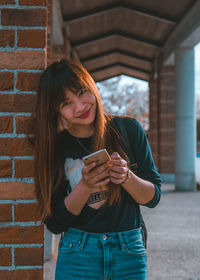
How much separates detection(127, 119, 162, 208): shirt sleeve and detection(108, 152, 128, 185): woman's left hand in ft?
0.66

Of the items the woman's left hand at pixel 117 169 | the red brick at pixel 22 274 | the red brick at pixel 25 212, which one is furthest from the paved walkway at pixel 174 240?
the woman's left hand at pixel 117 169

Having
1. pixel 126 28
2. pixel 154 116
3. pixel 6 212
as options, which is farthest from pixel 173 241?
pixel 154 116

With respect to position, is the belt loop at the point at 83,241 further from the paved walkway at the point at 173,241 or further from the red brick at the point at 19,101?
the paved walkway at the point at 173,241

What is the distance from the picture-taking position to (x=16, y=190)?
1990 mm

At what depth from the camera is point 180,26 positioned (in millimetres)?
10672

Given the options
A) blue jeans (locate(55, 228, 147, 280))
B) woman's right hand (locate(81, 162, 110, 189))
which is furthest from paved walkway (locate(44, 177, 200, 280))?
woman's right hand (locate(81, 162, 110, 189))

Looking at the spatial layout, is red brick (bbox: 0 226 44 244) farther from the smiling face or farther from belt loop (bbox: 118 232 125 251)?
the smiling face

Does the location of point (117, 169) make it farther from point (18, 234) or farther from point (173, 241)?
point (173, 241)

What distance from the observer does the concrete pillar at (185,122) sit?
11.0 metres

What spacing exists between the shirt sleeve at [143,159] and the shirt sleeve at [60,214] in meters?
0.34

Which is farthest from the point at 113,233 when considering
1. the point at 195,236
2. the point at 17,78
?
the point at 195,236

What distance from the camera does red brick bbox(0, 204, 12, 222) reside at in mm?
1993

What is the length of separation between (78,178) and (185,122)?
9688 mm

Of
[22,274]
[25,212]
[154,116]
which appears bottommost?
[22,274]
